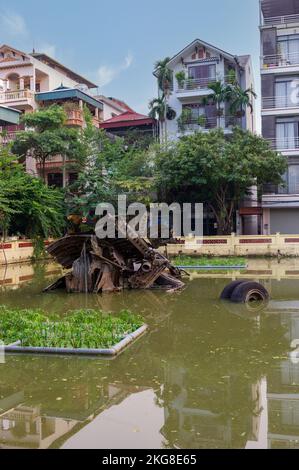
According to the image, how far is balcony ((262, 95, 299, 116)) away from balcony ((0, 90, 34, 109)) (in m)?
18.2

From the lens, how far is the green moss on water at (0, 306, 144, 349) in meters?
7.71

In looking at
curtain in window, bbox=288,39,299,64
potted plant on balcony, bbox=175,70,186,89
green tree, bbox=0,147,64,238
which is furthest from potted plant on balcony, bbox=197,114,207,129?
green tree, bbox=0,147,64,238

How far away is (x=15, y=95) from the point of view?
39.8 metres

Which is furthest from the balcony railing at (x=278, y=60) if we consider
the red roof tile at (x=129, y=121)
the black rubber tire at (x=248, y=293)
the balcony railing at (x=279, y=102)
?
the black rubber tire at (x=248, y=293)

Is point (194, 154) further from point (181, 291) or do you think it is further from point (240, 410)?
point (240, 410)

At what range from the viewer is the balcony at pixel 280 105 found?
35.4 m

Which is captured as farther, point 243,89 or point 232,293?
point 243,89

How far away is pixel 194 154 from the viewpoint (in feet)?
99.7

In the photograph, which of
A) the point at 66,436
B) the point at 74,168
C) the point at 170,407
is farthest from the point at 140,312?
the point at 74,168

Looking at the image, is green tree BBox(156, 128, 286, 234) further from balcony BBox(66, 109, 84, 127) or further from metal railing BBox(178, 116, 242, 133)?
balcony BBox(66, 109, 84, 127)

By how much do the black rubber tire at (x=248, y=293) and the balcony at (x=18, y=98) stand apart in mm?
31659

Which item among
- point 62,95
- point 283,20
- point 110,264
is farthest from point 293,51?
point 110,264

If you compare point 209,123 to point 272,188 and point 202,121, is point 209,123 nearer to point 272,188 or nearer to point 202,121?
point 202,121

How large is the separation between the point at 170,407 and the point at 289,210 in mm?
32446
